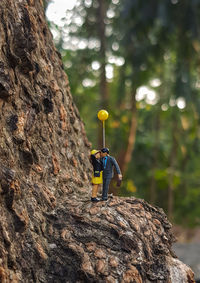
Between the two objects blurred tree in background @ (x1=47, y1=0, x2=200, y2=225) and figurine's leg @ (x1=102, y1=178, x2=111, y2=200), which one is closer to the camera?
figurine's leg @ (x1=102, y1=178, x2=111, y2=200)

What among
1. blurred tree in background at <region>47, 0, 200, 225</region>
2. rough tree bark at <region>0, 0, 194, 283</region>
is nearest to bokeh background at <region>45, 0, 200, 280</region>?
blurred tree in background at <region>47, 0, 200, 225</region>

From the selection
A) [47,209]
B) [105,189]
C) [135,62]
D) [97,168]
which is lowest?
[47,209]

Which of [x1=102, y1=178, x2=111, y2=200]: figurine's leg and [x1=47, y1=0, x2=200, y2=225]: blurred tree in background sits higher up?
[x1=47, y1=0, x2=200, y2=225]: blurred tree in background

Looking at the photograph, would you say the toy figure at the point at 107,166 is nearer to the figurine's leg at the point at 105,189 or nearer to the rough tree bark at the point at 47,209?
the figurine's leg at the point at 105,189

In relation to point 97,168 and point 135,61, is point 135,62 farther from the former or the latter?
point 97,168

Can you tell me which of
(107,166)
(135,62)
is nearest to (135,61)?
(135,62)

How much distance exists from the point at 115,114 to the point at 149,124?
538 centimetres

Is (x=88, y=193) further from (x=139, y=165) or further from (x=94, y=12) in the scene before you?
(x=139, y=165)

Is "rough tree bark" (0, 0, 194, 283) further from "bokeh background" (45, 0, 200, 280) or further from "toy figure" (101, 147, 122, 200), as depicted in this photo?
"bokeh background" (45, 0, 200, 280)

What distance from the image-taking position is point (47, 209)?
4457mm

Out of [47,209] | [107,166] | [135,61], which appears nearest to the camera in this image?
[47,209]

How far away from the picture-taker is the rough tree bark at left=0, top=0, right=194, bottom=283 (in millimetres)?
3918

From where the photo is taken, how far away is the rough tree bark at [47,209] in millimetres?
3918

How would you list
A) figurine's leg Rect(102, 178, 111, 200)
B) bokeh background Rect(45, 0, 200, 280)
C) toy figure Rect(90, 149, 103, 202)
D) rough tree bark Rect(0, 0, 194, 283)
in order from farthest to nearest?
bokeh background Rect(45, 0, 200, 280)
toy figure Rect(90, 149, 103, 202)
figurine's leg Rect(102, 178, 111, 200)
rough tree bark Rect(0, 0, 194, 283)
